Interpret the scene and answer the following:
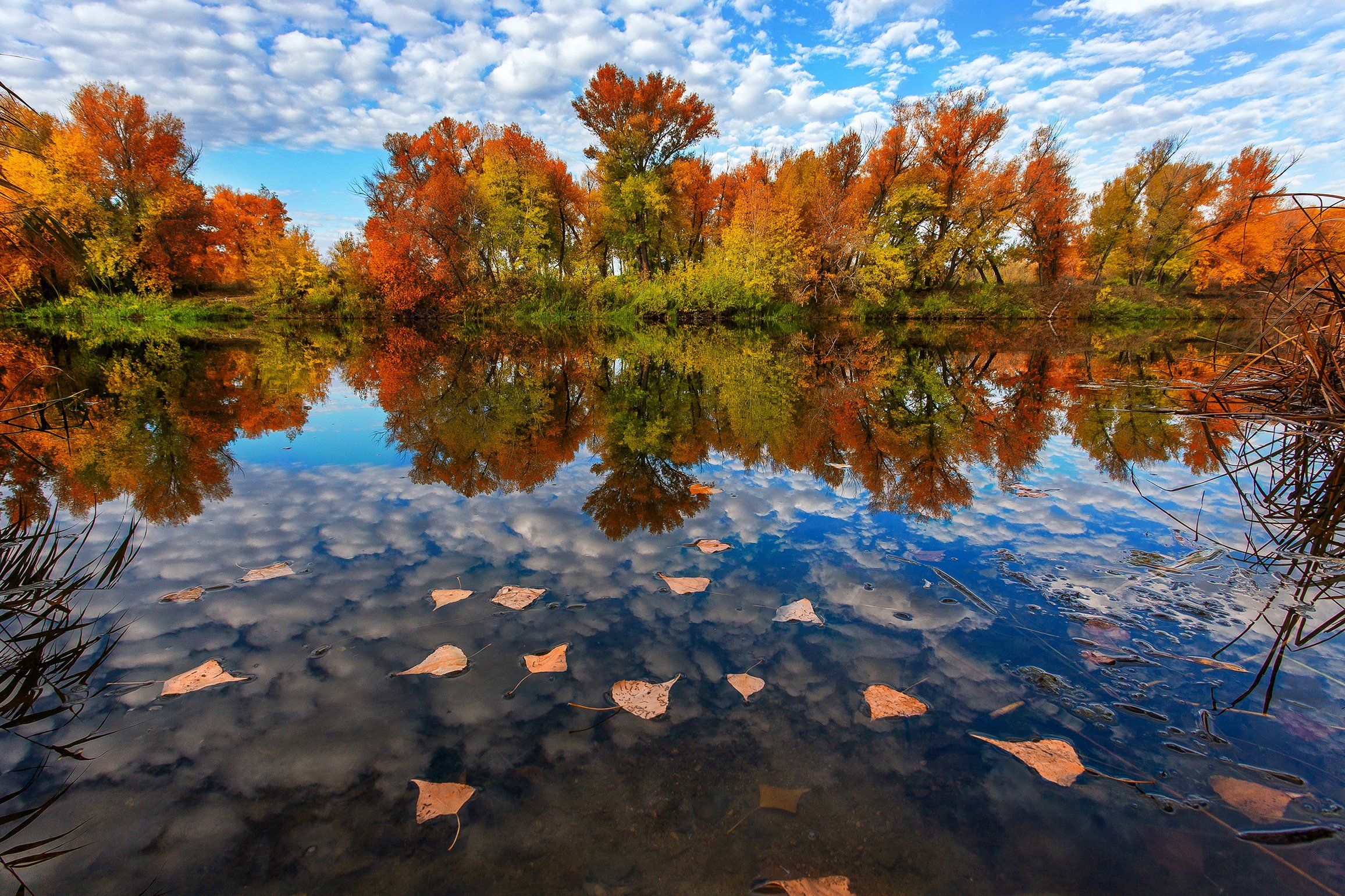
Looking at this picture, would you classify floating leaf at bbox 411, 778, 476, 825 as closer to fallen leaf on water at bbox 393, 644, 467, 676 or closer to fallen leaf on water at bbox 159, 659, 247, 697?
fallen leaf on water at bbox 393, 644, 467, 676

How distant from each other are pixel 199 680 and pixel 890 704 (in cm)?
284

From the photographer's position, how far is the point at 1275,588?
283cm

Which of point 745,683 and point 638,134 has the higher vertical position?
point 638,134

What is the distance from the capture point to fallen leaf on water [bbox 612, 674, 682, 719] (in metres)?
2.05

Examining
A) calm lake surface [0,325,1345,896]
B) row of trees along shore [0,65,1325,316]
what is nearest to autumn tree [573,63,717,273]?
row of trees along shore [0,65,1325,316]

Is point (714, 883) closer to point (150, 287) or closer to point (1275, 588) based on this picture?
point (1275, 588)

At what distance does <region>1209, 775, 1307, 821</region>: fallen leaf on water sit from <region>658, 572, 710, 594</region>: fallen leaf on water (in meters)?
2.04

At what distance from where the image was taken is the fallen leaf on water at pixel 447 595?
284 centimetres

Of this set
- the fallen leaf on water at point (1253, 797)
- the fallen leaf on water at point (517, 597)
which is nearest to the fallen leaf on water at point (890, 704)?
the fallen leaf on water at point (1253, 797)

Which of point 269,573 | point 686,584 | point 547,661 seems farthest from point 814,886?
point 269,573

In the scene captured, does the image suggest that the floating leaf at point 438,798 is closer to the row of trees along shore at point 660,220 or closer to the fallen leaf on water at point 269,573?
the fallen leaf on water at point 269,573

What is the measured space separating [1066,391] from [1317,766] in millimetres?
9078

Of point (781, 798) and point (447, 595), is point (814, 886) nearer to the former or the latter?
point (781, 798)

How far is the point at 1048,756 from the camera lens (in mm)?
1838
